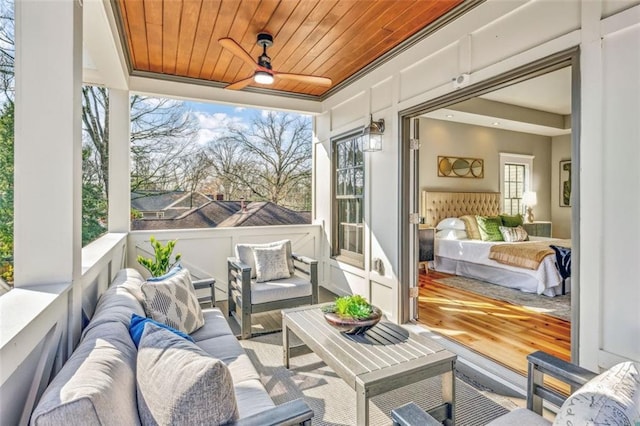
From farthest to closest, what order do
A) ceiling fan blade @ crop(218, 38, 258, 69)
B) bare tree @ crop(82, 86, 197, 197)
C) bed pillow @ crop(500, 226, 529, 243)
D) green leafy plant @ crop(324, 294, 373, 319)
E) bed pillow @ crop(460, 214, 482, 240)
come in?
1. bed pillow @ crop(460, 214, 482, 240)
2. bed pillow @ crop(500, 226, 529, 243)
3. bare tree @ crop(82, 86, 197, 197)
4. ceiling fan blade @ crop(218, 38, 258, 69)
5. green leafy plant @ crop(324, 294, 373, 319)

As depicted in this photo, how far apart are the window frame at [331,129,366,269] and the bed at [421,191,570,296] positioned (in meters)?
2.15

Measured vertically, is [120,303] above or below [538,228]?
below

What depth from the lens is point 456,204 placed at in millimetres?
6301

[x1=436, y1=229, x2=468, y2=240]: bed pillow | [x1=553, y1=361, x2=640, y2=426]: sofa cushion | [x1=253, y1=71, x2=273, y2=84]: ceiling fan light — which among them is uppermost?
[x1=253, y1=71, x2=273, y2=84]: ceiling fan light

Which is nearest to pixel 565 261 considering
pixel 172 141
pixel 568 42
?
pixel 568 42

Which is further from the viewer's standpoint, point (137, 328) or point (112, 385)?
point (137, 328)

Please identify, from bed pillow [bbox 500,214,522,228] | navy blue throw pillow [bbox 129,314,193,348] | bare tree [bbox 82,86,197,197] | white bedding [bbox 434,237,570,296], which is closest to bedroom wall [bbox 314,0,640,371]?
navy blue throw pillow [bbox 129,314,193,348]

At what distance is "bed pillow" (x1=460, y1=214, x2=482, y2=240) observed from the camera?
18.8 ft

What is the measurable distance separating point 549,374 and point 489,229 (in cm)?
457

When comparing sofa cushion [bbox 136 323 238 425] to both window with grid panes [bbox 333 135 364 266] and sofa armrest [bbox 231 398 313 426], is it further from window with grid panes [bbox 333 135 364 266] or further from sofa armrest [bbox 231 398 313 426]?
window with grid panes [bbox 333 135 364 266]

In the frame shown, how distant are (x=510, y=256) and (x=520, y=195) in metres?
3.21

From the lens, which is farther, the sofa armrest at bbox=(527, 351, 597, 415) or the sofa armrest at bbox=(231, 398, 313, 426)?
the sofa armrest at bbox=(527, 351, 597, 415)

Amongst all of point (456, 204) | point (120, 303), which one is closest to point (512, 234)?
point (456, 204)

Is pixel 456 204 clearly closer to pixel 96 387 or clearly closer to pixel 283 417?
pixel 283 417
